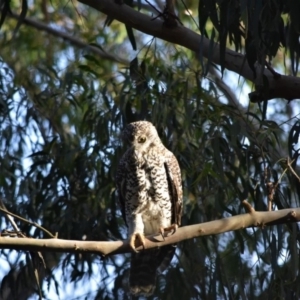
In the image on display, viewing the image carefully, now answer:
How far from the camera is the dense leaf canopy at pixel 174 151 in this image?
13.4 ft

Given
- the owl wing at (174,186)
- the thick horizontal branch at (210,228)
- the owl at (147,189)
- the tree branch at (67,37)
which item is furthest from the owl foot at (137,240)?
the tree branch at (67,37)

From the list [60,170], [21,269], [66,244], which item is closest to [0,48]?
[60,170]

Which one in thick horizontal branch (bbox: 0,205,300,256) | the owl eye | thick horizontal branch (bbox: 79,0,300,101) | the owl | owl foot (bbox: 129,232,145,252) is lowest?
thick horizontal branch (bbox: 0,205,300,256)

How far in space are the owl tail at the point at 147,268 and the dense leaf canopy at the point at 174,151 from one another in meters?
0.18

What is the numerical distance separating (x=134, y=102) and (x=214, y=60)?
2.79 ft

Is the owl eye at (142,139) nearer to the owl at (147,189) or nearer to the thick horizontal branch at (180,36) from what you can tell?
the owl at (147,189)

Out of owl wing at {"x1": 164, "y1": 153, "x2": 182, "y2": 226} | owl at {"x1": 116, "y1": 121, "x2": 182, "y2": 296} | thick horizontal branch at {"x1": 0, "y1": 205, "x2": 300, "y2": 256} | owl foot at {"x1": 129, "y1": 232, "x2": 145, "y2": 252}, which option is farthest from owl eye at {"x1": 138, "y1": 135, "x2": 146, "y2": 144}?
thick horizontal branch at {"x1": 0, "y1": 205, "x2": 300, "y2": 256}

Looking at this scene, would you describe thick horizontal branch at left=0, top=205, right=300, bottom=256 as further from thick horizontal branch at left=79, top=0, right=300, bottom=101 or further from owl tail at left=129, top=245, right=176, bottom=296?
thick horizontal branch at left=79, top=0, right=300, bottom=101

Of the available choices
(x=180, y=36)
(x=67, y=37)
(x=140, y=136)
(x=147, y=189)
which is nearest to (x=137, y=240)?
(x=147, y=189)

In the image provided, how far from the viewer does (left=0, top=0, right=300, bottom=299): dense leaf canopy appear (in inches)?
161

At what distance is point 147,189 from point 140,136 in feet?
0.83

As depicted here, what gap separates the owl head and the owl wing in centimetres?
13

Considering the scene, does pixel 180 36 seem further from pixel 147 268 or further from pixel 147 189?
pixel 147 268

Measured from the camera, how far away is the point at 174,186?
4.23 metres
